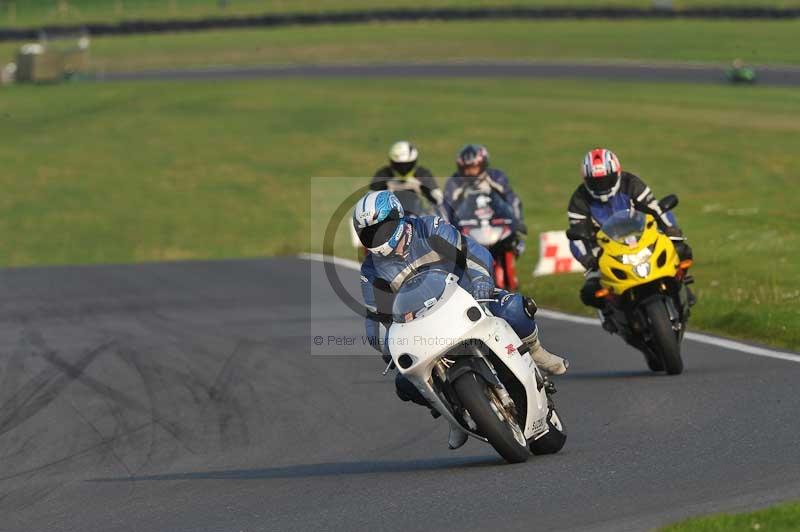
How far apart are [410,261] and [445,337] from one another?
659 millimetres

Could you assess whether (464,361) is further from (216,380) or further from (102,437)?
(216,380)

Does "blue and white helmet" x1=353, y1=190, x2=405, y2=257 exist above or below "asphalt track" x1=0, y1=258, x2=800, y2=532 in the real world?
above

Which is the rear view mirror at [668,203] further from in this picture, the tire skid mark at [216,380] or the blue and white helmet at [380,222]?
the blue and white helmet at [380,222]

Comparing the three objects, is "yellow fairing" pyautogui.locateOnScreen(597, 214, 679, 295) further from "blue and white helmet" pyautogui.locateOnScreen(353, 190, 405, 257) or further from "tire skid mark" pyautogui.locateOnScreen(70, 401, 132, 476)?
"tire skid mark" pyautogui.locateOnScreen(70, 401, 132, 476)

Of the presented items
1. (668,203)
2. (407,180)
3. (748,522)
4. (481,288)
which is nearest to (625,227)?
(668,203)

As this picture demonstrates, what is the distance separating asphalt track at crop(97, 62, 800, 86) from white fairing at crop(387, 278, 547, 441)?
39516mm

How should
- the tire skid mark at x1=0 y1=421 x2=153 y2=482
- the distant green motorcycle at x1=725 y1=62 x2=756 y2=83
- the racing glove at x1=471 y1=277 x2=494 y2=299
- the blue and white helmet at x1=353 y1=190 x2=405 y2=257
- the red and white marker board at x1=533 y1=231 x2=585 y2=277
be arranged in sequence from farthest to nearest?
1. the distant green motorcycle at x1=725 y1=62 x2=756 y2=83
2. the red and white marker board at x1=533 y1=231 x2=585 y2=277
3. the tire skid mark at x1=0 y1=421 x2=153 y2=482
4. the racing glove at x1=471 y1=277 x2=494 y2=299
5. the blue and white helmet at x1=353 y1=190 x2=405 y2=257

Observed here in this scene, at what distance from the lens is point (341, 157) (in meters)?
35.5

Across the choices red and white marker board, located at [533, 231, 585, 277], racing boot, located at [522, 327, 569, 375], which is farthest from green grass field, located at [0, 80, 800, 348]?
racing boot, located at [522, 327, 569, 375]

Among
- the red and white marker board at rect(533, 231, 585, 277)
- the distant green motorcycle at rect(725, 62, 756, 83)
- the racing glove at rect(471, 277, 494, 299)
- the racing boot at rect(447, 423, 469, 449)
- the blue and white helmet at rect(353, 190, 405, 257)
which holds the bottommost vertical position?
the distant green motorcycle at rect(725, 62, 756, 83)

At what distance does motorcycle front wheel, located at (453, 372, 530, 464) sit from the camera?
7.73 meters

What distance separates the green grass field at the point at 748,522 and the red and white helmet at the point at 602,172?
603 centimetres

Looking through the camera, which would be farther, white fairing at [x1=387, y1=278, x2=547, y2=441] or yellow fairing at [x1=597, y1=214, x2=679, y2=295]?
yellow fairing at [x1=597, y1=214, x2=679, y2=295]

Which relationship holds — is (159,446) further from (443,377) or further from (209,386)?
(443,377)
